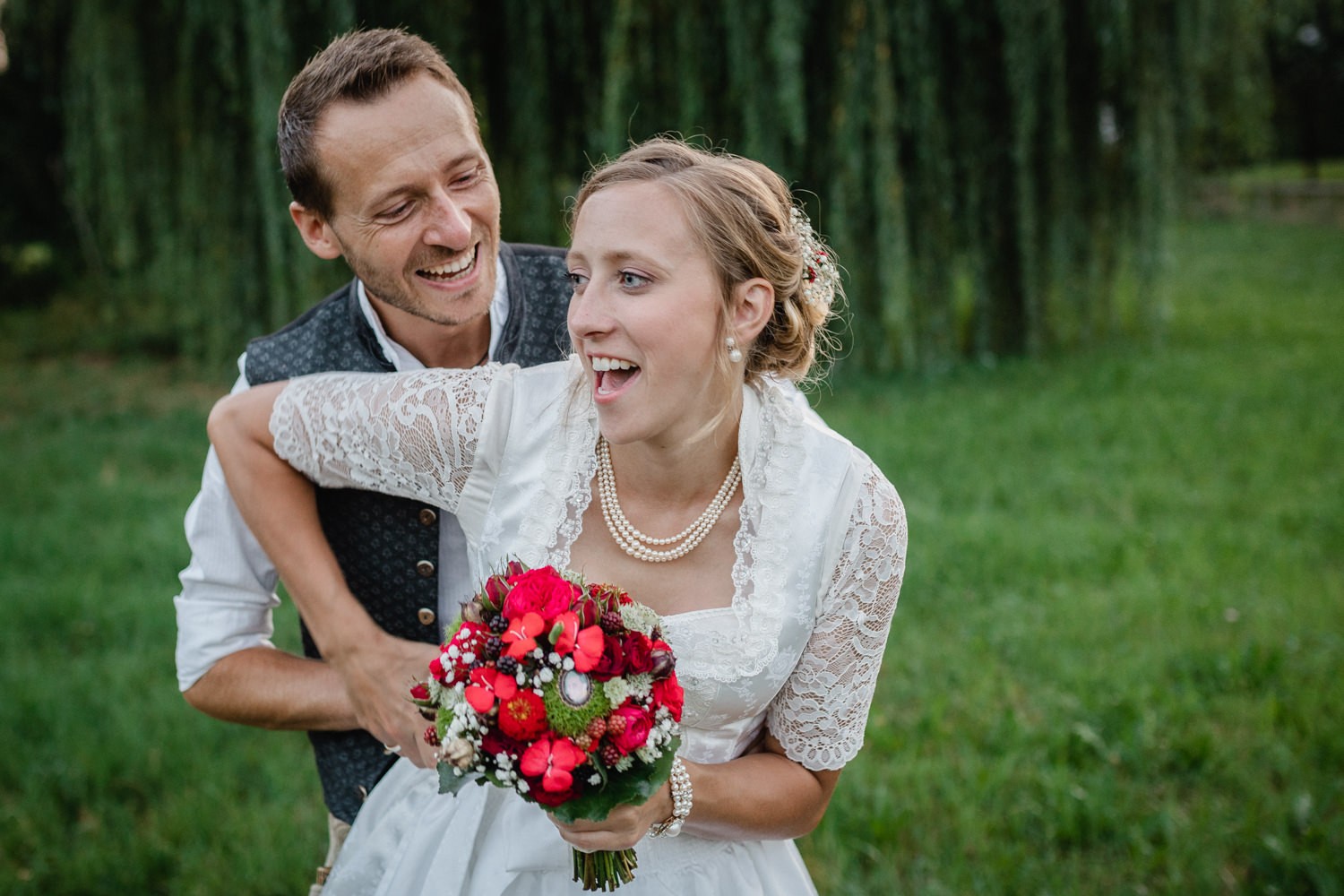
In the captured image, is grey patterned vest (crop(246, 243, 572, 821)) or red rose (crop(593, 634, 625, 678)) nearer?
red rose (crop(593, 634, 625, 678))

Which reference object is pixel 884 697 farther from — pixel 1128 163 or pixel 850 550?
pixel 1128 163

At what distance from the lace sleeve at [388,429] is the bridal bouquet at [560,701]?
1.57ft

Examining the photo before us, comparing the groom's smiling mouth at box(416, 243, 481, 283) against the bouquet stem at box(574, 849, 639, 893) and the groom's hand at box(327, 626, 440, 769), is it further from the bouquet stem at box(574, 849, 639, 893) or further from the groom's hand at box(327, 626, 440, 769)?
the bouquet stem at box(574, 849, 639, 893)

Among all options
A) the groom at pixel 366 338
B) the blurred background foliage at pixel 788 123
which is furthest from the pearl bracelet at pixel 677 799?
the blurred background foliage at pixel 788 123

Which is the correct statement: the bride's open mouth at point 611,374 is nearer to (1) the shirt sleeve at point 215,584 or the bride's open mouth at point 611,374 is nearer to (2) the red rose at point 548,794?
(2) the red rose at point 548,794

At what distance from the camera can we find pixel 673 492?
2.11 m

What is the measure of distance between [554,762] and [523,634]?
0.59 ft

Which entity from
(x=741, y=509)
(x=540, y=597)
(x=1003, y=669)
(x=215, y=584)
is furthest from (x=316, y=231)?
(x=1003, y=669)

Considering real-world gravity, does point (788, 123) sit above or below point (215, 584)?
above

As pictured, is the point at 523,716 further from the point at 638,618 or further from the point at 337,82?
the point at 337,82

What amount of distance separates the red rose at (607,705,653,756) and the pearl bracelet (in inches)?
10.5

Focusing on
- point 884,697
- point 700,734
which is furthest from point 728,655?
point 884,697

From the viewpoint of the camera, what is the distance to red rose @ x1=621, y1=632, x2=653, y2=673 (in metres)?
1.60

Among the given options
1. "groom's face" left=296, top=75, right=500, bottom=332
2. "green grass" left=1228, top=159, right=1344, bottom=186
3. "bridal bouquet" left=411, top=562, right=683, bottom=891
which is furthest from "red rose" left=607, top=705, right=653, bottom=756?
"green grass" left=1228, top=159, right=1344, bottom=186
